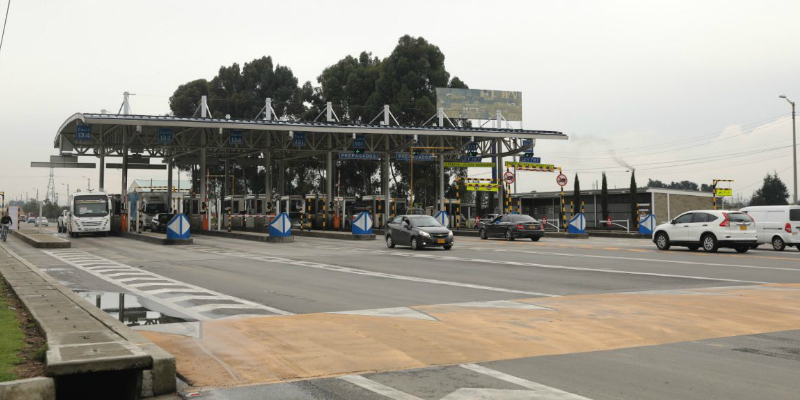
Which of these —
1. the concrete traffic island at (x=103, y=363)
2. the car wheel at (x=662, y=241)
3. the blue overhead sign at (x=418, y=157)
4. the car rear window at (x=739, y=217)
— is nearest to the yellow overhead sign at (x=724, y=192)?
the blue overhead sign at (x=418, y=157)

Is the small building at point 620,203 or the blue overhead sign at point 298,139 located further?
the small building at point 620,203

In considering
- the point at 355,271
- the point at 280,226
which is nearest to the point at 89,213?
the point at 280,226

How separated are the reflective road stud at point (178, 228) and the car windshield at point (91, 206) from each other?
1212 centimetres

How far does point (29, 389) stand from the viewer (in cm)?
510

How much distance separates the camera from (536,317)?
9.92 m

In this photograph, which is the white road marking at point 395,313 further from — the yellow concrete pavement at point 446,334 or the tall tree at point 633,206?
the tall tree at point 633,206

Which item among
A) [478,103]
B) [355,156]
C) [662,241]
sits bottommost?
[662,241]

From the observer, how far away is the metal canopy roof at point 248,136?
3941 centimetres

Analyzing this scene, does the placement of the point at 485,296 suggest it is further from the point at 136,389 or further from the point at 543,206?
the point at 543,206

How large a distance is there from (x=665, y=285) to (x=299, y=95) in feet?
206

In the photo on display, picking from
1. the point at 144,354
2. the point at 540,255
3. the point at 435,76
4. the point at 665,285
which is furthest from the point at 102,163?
the point at 144,354

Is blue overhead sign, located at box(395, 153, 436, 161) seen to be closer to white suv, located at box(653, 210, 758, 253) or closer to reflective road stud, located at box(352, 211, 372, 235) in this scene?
reflective road stud, located at box(352, 211, 372, 235)

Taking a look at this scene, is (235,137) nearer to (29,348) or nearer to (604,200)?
(604,200)

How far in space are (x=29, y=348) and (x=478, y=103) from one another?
5360 centimetres
